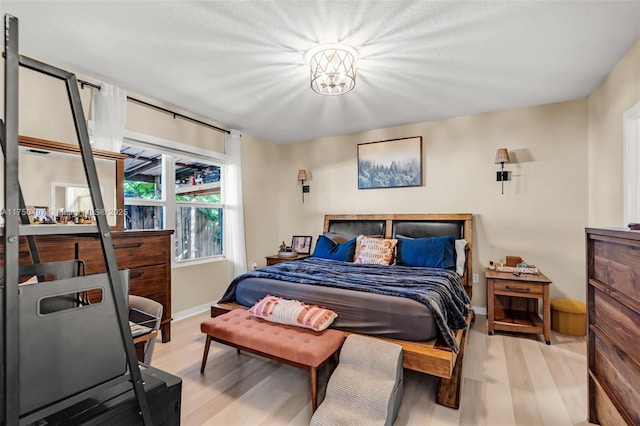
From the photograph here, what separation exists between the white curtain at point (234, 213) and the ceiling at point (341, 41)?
0.86m

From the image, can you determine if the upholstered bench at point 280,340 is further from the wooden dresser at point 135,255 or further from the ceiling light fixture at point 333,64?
the ceiling light fixture at point 333,64

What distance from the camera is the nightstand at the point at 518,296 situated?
288cm

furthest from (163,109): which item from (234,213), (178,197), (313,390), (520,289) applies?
(520,289)

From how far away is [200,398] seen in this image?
2.03 m

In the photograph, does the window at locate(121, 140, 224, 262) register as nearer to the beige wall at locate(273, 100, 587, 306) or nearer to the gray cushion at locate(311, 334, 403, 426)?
the beige wall at locate(273, 100, 587, 306)

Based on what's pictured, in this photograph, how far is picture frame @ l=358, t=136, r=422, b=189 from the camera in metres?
4.09

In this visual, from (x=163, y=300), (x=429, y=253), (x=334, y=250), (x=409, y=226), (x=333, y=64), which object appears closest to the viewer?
(x=333, y=64)

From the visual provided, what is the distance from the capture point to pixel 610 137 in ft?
8.98

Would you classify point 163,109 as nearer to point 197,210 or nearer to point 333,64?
point 197,210

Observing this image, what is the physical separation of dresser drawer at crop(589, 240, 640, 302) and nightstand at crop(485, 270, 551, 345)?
132cm

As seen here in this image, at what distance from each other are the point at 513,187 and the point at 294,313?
2.95 meters

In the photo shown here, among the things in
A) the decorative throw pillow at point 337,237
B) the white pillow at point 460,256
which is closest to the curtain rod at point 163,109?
the decorative throw pillow at point 337,237

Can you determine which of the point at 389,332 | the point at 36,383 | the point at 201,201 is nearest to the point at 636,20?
the point at 389,332

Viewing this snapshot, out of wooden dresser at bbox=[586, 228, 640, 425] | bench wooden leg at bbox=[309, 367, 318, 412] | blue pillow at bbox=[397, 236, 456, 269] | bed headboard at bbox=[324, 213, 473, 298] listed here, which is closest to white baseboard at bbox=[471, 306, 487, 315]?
bed headboard at bbox=[324, 213, 473, 298]
